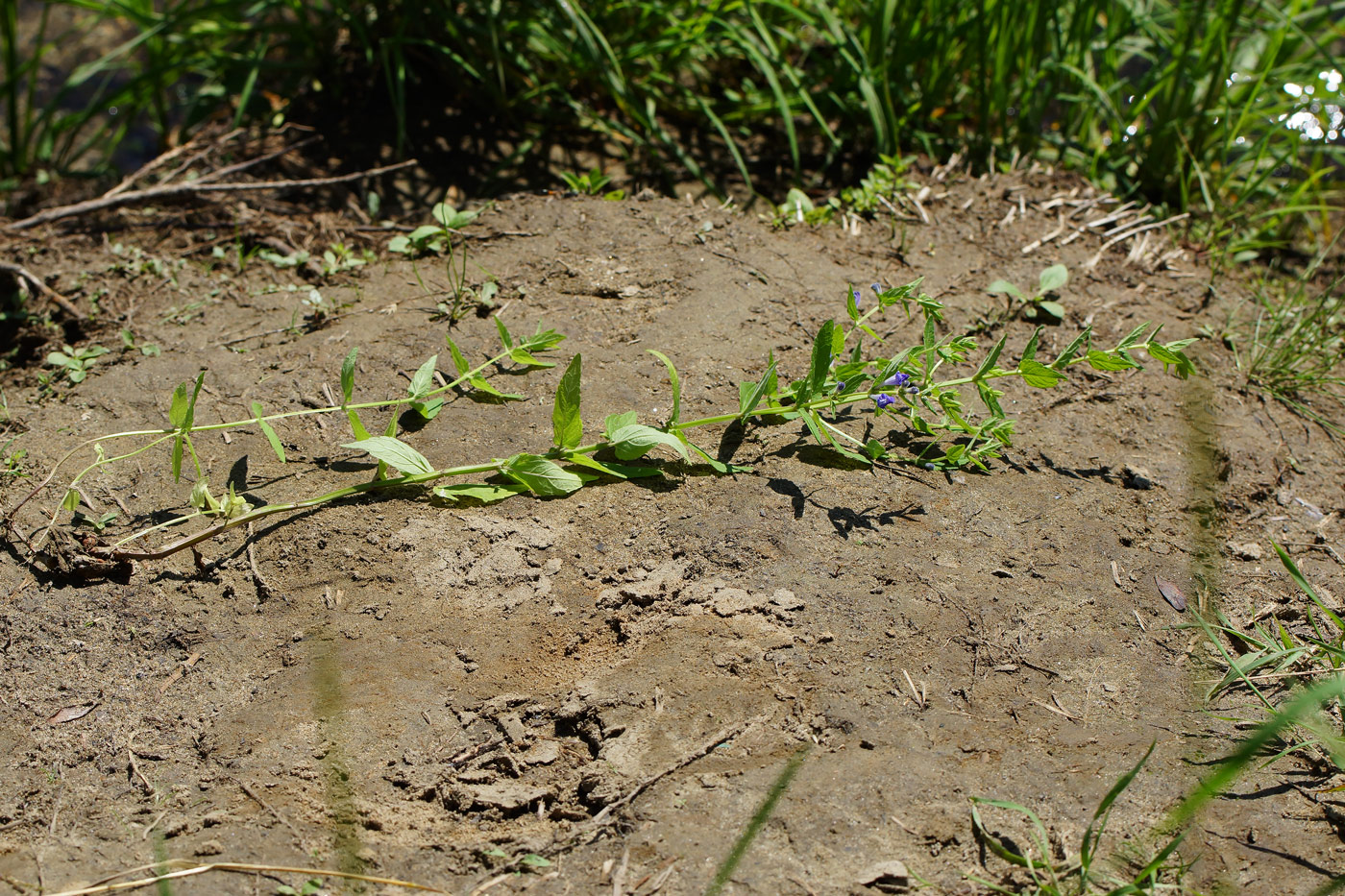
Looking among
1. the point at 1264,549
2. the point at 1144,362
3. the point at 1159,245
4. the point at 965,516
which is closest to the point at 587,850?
the point at 965,516

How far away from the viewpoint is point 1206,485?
83.4 inches

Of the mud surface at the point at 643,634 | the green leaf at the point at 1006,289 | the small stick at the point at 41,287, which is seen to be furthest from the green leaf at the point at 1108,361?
the small stick at the point at 41,287

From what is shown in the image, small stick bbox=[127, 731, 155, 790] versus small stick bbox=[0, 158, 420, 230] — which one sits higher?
small stick bbox=[0, 158, 420, 230]

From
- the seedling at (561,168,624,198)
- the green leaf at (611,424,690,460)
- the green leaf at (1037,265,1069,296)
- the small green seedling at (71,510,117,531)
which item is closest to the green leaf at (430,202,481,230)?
the seedling at (561,168,624,198)

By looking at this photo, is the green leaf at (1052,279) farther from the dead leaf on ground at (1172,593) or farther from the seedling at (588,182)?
the seedling at (588,182)

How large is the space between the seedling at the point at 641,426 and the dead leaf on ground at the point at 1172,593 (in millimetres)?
407

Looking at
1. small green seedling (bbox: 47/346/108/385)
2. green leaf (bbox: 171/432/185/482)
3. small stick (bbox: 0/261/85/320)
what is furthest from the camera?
small stick (bbox: 0/261/85/320)

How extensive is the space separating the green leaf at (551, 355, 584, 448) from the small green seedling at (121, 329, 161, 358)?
1.14m

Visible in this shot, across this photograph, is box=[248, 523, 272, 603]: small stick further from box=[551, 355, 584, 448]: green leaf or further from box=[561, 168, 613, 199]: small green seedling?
box=[561, 168, 613, 199]: small green seedling

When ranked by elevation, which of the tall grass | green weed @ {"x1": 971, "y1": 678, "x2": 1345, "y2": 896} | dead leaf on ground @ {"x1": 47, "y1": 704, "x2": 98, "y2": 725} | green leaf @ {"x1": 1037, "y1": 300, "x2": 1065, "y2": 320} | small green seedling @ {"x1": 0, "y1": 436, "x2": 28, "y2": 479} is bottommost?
dead leaf on ground @ {"x1": 47, "y1": 704, "x2": 98, "y2": 725}

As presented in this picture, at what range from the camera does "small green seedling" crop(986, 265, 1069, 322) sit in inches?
98.2

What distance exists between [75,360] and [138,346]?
0.14 metres

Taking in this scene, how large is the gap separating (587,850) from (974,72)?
2.89 metres

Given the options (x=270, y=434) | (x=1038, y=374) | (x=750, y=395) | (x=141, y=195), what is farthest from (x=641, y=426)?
(x=141, y=195)
